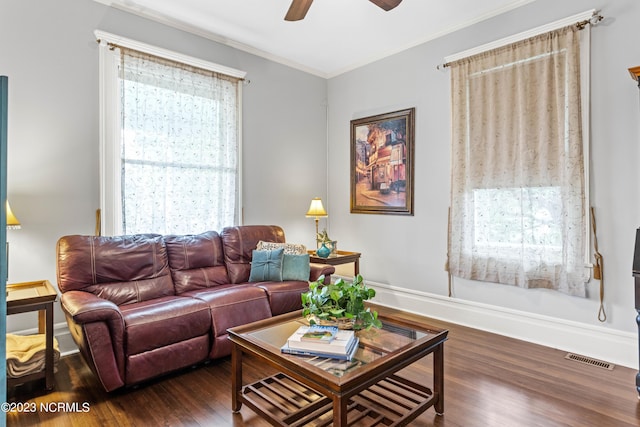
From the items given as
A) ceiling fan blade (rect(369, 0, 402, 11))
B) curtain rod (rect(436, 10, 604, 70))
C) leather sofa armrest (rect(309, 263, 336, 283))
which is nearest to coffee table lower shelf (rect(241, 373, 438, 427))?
leather sofa armrest (rect(309, 263, 336, 283))

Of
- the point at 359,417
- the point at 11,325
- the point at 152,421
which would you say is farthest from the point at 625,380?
the point at 11,325

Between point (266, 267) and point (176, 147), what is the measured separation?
145cm

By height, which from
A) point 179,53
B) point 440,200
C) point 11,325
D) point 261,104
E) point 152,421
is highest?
point 179,53

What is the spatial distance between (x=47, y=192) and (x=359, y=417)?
282 centimetres

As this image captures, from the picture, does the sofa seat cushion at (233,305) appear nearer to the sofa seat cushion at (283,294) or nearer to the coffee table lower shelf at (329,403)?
the sofa seat cushion at (283,294)

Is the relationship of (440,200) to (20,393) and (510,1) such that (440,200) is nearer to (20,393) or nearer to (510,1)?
(510,1)

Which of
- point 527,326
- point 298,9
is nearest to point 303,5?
point 298,9

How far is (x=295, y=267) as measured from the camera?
347cm

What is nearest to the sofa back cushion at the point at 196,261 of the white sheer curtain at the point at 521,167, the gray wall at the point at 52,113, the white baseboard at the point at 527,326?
the gray wall at the point at 52,113

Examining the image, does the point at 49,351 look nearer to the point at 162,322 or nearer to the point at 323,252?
the point at 162,322

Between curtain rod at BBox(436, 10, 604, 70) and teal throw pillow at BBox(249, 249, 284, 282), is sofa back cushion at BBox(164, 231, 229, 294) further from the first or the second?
curtain rod at BBox(436, 10, 604, 70)

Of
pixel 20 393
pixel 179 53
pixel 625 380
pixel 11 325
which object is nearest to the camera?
pixel 20 393

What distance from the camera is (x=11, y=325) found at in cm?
Answer: 275

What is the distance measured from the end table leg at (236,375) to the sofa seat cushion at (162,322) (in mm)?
619
